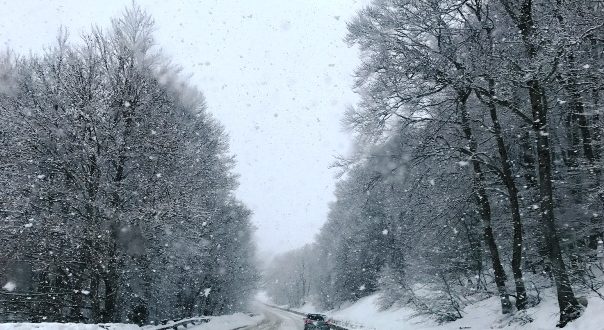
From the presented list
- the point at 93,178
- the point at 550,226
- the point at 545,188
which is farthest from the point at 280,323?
the point at 545,188

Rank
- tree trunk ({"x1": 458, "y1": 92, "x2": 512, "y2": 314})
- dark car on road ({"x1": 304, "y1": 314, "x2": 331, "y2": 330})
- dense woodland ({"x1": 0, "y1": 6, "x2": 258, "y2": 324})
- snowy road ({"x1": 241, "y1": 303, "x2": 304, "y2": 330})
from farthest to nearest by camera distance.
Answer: snowy road ({"x1": 241, "y1": 303, "x2": 304, "y2": 330})
dark car on road ({"x1": 304, "y1": 314, "x2": 331, "y2": 330})
tree trunk ({"x1": 458, "y1": 92, "x2": 512, "y2": 314})
dense woodland ({"x1": 0, "y1": 6, "x2": 258, "y2": 324})

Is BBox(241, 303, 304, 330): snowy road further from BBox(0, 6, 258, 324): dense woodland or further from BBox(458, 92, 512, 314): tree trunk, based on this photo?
BBox(458, 92, 512, 314): tree trunk

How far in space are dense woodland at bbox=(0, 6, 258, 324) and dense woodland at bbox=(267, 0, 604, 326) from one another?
581cm

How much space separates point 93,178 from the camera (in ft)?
40.9

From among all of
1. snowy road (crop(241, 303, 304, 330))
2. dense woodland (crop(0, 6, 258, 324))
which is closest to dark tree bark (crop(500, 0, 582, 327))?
dense woodland (crop(0, 6, 258, 324))

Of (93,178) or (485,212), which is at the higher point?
(93,178)

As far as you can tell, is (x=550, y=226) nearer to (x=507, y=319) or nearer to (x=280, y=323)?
(x=507, y=319)

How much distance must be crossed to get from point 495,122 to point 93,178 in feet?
38.1

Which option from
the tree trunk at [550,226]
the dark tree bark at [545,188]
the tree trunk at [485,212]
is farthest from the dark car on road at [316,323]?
the tree trunk at [550,226]

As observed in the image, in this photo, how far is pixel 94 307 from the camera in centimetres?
1269

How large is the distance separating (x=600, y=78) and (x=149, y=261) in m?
14.4

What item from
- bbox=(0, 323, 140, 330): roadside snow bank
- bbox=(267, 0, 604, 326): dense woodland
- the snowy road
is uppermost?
bbox=(267, 0, 604, 326): dense woodland

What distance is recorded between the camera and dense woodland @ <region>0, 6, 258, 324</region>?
1203 centimetres

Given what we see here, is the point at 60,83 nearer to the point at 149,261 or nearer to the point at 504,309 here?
the point at 149,261
